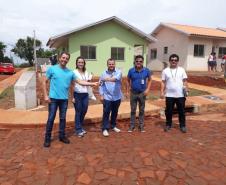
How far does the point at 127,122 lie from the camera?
659cm

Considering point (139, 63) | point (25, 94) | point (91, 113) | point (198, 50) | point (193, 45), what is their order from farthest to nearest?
1. point (198, 50)
2. point (193, 45)
3. point (25, 94)
4. point (91, 113)
5. point (139, 63)

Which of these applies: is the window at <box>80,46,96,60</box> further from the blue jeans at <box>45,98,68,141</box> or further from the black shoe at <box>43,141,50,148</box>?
the black shoe at <box>43,141,50,148</box>

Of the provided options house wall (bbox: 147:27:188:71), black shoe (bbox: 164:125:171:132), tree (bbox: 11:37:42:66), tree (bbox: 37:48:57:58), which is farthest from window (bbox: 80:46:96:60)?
tree (bbox: 11:37:42:66)

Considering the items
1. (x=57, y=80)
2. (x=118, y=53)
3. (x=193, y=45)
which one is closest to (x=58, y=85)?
(x=57, y=80)

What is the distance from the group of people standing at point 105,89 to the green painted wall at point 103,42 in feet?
39.2

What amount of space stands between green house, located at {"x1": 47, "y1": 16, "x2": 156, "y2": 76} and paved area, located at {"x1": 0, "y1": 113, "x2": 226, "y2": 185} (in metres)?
11.7

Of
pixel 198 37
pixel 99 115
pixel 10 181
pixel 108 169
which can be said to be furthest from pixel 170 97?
pixel 198 37

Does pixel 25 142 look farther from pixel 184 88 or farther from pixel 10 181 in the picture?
pixel 184 88

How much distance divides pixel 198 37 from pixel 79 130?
63.6ft

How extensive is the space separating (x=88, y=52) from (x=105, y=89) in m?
12.6

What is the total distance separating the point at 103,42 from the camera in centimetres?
1764

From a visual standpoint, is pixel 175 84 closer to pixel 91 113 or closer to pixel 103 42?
pixel 91 113

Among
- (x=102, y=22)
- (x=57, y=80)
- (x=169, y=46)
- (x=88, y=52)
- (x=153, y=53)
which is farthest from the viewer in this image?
(x=153, y=53)

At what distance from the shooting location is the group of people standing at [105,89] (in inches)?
180
